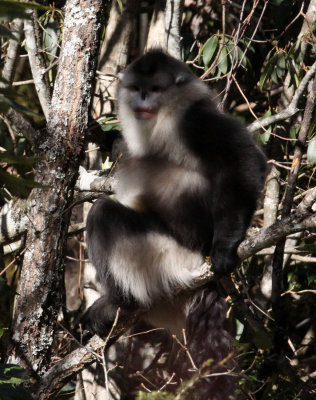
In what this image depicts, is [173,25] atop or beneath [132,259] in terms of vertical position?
atop

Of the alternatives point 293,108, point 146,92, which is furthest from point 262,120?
point 146,92

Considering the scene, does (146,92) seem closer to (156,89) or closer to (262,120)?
(156,89)

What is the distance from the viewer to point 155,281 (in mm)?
3479

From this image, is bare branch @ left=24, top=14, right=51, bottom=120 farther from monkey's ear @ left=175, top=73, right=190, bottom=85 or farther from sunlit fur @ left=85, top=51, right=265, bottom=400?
monkey's ear @ left=175, top=73, right=190, bottom=85

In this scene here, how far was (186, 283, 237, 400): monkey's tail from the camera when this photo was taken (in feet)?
10.4

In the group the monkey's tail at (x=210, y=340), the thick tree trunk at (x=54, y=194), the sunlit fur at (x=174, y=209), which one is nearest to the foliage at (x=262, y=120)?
the monkey's tail at (x=210, y=340)

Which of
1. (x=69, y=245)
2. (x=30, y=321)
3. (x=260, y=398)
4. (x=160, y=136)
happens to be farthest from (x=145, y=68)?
(x=69, y=245)

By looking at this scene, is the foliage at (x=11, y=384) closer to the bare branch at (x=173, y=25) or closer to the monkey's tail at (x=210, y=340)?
the monkey's tail at (x=210, y=340)

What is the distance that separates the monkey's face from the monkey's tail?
3.77 ft

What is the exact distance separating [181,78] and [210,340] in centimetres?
162

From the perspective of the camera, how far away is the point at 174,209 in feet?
11.2

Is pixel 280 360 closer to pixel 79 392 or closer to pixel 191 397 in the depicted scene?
pixel 191 397

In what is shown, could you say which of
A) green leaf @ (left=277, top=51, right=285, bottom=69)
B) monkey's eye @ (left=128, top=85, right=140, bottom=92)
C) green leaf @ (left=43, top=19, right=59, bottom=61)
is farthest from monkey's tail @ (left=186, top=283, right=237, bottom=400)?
green leaf @ (left=43, top=19, right=59, bottom=61)

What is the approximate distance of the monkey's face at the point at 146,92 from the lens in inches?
142
